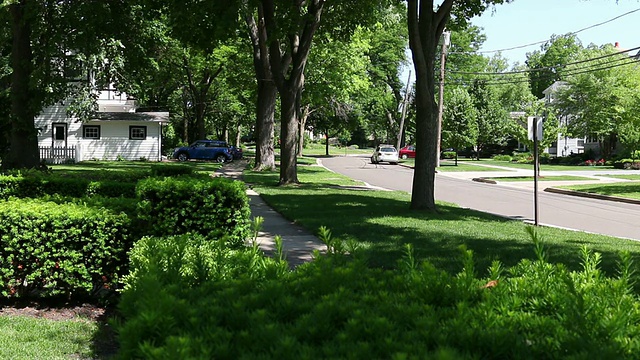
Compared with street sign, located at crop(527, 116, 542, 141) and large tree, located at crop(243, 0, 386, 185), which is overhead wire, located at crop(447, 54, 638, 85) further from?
street sign, located at crop(527, 116, 542, 141)

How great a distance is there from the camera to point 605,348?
175 centimetres

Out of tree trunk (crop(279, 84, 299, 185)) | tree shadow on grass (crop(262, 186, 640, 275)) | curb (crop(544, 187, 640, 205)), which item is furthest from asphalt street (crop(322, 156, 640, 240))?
tree trunk (crop(279, 84, 299, 185))

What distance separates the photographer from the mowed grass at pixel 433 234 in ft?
28.6

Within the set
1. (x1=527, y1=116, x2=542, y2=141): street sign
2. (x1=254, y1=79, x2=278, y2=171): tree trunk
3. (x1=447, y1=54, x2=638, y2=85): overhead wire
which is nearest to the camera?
(x1=527, y1=116, x2=542, y2=141): street sign

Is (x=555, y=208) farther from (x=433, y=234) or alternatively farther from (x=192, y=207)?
(x=192, y=207)

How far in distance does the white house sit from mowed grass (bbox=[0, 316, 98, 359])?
121 ft

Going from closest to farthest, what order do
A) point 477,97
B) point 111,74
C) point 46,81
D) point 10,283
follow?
point 10,283, point 46,81, point 111,74, point 477,97

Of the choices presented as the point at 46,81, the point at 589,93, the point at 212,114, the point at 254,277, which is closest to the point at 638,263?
the point at 254,277

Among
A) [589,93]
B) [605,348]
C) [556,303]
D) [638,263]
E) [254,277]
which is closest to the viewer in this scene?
[605,348]

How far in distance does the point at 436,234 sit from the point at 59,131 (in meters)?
37.3

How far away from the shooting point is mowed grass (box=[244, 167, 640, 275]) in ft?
28.6

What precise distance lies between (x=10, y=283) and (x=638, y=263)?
7.98 m

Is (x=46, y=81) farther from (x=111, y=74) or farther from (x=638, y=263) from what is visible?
(x=638, y=263)

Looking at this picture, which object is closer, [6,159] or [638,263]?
[638,263]
